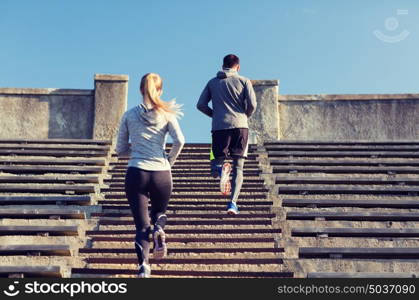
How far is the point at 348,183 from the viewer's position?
8.50 meters

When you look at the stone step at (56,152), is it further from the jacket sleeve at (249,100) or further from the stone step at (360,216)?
the stone step at (360,216)

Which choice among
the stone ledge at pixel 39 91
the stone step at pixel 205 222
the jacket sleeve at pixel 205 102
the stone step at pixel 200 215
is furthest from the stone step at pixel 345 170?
the stone ledge at pixel 39 91

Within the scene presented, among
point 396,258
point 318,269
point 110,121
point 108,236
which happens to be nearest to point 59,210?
point 108,236

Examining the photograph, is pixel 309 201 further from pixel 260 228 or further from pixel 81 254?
pixel 81 254

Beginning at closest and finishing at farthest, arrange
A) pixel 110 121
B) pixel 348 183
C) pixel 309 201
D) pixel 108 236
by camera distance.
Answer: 1. pixel 108 236
2. pixel 309 201
3. pixel 348 183
4. pixel 110 121

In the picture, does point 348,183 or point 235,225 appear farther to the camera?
point 348,183

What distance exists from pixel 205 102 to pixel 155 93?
183 centimetres

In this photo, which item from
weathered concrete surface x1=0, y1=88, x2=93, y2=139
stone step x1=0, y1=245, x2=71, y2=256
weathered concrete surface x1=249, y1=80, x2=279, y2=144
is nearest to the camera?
stone step x1=0, y1=245, x2=71, y2=256

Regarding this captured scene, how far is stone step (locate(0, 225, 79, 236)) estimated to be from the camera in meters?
6.54

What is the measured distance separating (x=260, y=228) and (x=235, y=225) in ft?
0.97

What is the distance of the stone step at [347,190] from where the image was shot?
8.02m

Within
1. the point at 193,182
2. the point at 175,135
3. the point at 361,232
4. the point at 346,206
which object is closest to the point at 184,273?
the point at 175,135

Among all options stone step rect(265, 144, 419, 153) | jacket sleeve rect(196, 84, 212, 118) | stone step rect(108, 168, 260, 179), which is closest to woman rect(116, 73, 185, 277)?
jacket sleeve rect(196, 84, 212, 118)

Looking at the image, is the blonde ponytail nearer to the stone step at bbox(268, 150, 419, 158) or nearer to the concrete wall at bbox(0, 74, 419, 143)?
the stone step at bbox(268, 150, 419, 158)
